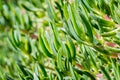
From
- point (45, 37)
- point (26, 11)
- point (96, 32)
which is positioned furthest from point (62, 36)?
point (26, 11)

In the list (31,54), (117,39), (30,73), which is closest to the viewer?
(117,39)

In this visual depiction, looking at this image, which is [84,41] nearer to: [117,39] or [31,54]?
[117,39]

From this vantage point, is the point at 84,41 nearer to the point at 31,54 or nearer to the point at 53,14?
the point at 53,14

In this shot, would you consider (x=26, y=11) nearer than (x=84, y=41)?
No

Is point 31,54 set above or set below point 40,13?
below

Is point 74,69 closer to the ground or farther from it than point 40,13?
closer to the ground

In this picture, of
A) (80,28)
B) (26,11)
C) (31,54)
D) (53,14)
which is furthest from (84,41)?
(26,11)

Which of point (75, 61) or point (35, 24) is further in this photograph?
point (35, 24)

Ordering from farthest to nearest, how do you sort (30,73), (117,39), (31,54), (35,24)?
(35,24)
(31,54)
(30,73)
(117,39)
